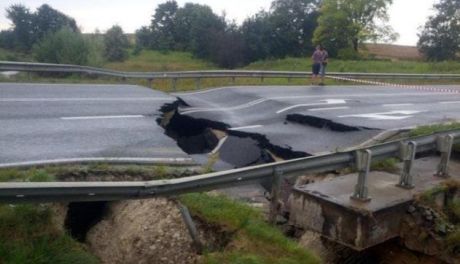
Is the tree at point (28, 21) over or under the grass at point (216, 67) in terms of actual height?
over

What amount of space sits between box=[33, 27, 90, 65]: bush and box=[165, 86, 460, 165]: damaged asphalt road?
12.7 m

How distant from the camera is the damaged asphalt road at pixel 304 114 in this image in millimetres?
9977

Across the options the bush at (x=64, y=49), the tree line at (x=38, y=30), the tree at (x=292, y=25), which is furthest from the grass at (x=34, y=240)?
the tree at (x=292, y=25)

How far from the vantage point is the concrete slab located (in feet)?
18.0

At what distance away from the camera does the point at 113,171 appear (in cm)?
650

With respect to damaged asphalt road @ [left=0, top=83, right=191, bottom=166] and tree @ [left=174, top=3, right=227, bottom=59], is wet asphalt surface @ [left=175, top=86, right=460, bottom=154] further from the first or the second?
tree @ [left=174, top=3, right=227, bottom=59]

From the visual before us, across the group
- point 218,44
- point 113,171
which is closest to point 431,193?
point 113,171

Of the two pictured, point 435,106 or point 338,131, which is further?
point 435,106

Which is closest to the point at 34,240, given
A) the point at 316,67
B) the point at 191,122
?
the point at 191,122

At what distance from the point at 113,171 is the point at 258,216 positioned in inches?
85.0

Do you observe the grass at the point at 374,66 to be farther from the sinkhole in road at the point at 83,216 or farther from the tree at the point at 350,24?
the sinkhole in road at the point at 83,216

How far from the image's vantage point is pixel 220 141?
10492 mm

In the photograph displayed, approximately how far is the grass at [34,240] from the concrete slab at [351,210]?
2.79m

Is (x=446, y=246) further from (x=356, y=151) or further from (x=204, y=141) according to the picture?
(x=204, y=141)
